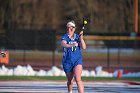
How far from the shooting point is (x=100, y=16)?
5972 cm

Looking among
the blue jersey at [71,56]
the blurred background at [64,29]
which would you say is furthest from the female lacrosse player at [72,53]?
the blurred background at [64,29]

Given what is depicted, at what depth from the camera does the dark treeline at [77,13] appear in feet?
187

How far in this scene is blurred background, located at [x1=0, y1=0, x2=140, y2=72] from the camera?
36062mm

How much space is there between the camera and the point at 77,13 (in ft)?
193

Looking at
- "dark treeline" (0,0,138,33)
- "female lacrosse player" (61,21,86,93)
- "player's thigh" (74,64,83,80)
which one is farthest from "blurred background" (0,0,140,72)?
"player's thigh" (74,64,83,80)

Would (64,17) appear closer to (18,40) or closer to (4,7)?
(4,7)

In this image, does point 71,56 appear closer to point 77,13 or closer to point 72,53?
point 72,53

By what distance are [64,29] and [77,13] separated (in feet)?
10.2

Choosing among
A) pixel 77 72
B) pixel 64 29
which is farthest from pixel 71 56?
pixel 64 29

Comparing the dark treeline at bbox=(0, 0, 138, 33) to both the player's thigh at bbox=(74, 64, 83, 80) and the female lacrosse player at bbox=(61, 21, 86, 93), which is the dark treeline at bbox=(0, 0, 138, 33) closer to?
the female lacrosse player at bbox=(61, 21, 86, 93)

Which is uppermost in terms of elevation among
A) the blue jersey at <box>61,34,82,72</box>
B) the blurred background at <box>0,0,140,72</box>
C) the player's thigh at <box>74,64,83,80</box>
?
the blue jersey at <box>61,34,82,72</box>

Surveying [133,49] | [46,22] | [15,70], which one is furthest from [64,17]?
[15,70]

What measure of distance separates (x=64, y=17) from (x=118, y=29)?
6.58m

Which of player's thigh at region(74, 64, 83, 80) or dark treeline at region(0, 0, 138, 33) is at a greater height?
player's thigh at region(74, 64, 83, 80)
